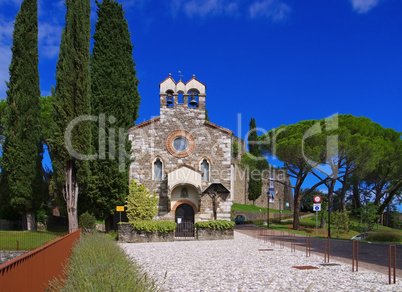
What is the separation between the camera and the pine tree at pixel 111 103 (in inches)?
915

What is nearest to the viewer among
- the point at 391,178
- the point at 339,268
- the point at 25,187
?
the point at 339,268

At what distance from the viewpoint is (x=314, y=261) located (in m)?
12.3

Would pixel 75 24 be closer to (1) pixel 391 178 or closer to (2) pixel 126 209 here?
(2) pixel 126 209

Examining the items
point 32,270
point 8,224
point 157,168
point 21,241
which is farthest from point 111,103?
point 32,270

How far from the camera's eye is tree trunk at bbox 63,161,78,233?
2119 centimetres

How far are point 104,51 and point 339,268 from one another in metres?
20.0

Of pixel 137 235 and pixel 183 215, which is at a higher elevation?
pixel 183 215

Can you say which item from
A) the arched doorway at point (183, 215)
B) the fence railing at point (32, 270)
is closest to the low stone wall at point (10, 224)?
the arched doorway at point (183, 215)

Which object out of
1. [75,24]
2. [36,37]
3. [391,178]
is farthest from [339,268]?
[391,178]

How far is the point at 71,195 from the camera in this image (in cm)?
2138

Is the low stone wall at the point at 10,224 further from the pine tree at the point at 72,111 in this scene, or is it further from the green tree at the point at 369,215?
the green tree at the point at 369,215

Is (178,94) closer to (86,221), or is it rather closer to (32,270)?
(86,221)

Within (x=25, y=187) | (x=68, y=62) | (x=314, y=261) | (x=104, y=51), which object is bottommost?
(x=314, y=261)

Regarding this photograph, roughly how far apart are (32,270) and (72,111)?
16.8 meters
